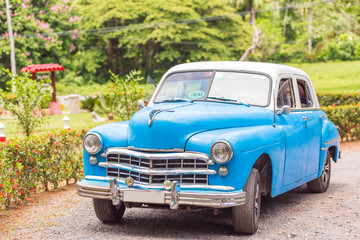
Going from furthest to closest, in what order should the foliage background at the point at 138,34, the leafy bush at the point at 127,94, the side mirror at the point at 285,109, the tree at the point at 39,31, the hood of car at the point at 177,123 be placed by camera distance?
the foliage background at the point at 138,34
the tree at the point at 39,31
the leafy bush at the point at 127,94
the side mirror at the point at 285,109
the hood of car at the point at 177,123

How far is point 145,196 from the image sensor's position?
570 centimetres

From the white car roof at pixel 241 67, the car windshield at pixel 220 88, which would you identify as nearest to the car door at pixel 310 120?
the white car roof at pixel 241 67

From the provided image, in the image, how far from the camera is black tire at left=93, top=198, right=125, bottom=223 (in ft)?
21.3

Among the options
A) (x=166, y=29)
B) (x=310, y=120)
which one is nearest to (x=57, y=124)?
(x=310, y=120)

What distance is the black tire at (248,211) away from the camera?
5839 mm

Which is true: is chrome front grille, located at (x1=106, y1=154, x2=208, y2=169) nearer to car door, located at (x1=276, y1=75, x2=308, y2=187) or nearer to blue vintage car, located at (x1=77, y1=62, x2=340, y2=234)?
blue vintage car, located at (x1=77, y1=62, x2=340, y2=234)

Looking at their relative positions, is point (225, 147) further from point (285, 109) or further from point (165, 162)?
point (285, 109)

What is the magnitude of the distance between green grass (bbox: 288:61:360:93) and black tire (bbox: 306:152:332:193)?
35.9 metres

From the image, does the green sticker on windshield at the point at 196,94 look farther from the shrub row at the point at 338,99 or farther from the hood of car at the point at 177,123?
the shrub row at the point at 338,99

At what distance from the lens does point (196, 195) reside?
5535 mm

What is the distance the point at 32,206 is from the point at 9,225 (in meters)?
1.16

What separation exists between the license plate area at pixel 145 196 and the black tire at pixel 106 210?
774 mm

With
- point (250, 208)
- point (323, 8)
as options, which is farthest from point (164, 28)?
point (250, 208)

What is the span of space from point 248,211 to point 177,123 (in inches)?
45.9
